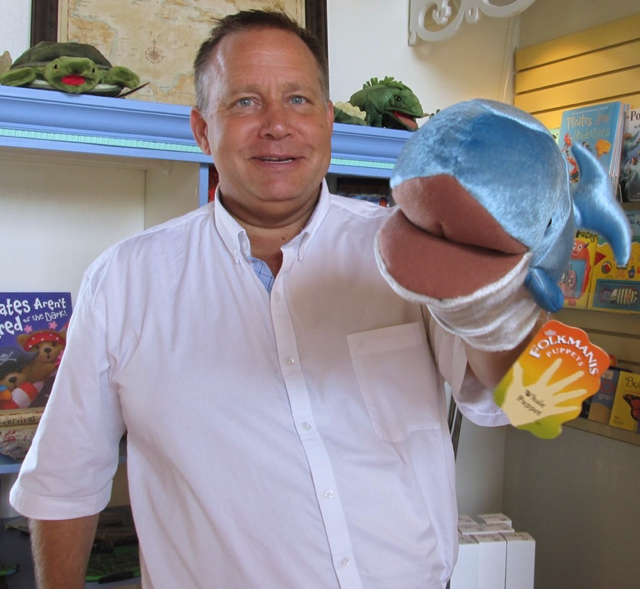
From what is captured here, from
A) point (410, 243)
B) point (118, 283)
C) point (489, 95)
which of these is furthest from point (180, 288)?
point (489, 95)

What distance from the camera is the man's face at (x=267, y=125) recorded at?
112 cm

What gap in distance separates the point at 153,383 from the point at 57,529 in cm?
33

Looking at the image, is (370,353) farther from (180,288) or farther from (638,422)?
(638,422)

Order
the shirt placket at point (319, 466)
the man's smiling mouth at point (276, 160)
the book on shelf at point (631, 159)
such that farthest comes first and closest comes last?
the book on shelf at point (631, 159)
the man's smiling mouth at point (276, 160)
the shirt placket at point (319, 466)

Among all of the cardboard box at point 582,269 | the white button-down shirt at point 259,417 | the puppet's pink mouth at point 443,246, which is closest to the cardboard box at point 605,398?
the cardboard box at point 582,269

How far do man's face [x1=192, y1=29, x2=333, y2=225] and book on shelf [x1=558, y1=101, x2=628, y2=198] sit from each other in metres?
1.04

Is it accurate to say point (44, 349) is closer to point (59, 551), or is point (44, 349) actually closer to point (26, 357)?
point (26, 357)

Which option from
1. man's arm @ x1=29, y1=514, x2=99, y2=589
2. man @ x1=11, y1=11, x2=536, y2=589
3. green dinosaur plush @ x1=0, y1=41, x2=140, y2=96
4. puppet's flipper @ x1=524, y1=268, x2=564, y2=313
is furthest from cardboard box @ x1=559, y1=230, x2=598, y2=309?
puppet's flipper @ x1=524, y1=268, x2=564, y2=313

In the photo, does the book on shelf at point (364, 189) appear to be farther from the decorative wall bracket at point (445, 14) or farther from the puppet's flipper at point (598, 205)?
the puppet's flipper at point (598, 205)

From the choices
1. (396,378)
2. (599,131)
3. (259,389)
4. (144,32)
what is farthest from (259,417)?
(599,131)

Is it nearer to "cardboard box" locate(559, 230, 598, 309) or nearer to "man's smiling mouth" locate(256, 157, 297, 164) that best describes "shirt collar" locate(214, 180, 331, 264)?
"man's smiling mouth" locate(256, 157, 297, 164)

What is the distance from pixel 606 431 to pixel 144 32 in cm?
172

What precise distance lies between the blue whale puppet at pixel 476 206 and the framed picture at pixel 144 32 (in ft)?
4.57

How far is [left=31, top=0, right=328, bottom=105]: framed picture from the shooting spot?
168 centimetres
